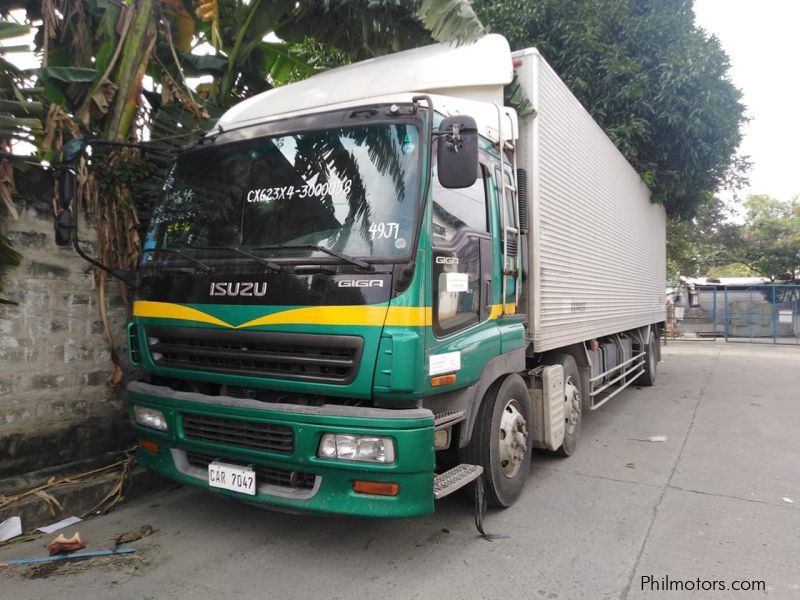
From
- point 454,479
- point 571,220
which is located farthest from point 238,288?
point 571,220

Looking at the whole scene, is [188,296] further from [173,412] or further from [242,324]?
[173,412]

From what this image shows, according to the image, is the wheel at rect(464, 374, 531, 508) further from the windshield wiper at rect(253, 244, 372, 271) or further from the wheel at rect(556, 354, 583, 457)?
the windshield wiper at rect(253, 244, 372, 271)

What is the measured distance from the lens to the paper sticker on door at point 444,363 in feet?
10.1

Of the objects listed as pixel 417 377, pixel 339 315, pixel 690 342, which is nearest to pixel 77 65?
pixel 339 315

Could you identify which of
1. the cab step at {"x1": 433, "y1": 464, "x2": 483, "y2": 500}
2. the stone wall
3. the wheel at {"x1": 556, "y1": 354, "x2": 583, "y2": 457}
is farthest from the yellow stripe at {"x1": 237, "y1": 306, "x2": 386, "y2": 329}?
the wheel at {"x1": 556, "y1": 354, "x2": 583, "y2": 457}

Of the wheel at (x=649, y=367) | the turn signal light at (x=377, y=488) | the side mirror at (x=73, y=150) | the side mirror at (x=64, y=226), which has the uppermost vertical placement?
the side mirror at (x=73, y=150)

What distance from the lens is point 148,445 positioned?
370 centimetres

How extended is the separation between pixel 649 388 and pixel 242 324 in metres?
8.91

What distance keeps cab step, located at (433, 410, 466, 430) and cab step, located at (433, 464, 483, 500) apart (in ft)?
1.03

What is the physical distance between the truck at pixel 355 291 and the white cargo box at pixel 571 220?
40mm

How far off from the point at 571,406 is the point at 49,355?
4.60m

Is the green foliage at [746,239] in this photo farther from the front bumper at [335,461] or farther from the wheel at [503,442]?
the front bumper at [335,461]

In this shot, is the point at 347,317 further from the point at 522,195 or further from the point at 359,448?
the point at 522,195

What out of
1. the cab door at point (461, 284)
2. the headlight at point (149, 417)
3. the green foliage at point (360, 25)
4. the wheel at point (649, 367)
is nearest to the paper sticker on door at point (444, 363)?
the cab door at point (461, 284)
